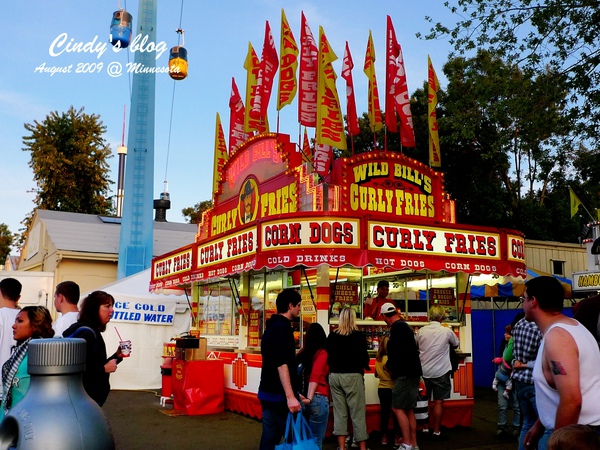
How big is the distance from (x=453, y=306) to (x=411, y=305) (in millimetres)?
1305

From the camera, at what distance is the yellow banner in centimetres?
1095

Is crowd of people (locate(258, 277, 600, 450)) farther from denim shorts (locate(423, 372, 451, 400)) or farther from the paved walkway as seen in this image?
the paved walkway

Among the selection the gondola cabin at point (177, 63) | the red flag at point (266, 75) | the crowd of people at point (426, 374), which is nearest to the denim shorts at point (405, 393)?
the crowd of people at point (426, 374)

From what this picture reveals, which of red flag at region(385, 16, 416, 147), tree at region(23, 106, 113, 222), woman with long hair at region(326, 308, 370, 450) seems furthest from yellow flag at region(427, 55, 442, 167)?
tree at region(23, 106, 113, 222)

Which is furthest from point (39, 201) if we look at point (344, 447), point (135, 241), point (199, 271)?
point (344, 447)

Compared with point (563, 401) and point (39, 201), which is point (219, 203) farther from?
point (39, 201)

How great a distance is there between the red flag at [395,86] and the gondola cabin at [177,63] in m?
13.1

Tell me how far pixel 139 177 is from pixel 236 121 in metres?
8.25

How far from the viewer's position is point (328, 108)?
1102 centimetres

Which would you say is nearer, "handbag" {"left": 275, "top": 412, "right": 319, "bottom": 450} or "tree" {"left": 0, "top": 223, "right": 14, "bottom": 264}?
"handbag" {"left": 275, "top": 412, "right": 319, "bottom": 450}

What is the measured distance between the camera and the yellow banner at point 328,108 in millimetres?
10953

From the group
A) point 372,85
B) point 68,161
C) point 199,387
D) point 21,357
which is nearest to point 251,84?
point 372,85

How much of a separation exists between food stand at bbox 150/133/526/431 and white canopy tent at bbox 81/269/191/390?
2279mm

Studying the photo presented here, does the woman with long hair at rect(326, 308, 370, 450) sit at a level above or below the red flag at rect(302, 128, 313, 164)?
below
